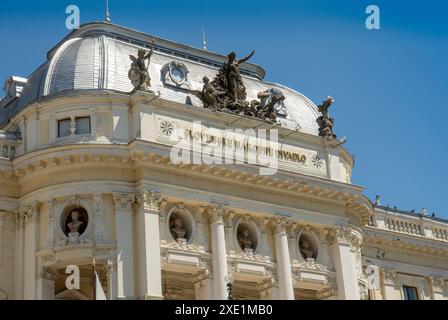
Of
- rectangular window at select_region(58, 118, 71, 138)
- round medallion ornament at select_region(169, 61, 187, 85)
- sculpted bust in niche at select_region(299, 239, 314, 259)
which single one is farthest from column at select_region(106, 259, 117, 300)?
round medallion ornament at select_region(169, 61, 187, 85)

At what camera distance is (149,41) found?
45.1 m

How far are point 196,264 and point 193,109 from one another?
6.50 metres

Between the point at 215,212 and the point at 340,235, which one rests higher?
the point at 215,212

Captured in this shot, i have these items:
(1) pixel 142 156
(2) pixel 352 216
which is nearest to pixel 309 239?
(2) pixel 352 216

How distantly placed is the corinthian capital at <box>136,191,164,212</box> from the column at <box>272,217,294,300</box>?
561cm

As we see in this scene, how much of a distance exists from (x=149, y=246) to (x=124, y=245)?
0.95m

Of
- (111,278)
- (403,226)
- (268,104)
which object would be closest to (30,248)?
(111,278)

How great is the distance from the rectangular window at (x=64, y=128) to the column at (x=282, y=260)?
9.24 metres

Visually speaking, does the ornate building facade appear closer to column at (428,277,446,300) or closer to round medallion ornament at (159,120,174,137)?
round medallion ornament at (159,120,174,137)

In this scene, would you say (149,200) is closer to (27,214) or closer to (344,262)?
(27,214)

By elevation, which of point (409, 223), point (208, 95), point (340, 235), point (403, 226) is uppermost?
point (208, 95)

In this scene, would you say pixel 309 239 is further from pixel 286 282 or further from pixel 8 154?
pixel 8 154

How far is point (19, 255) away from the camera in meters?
38.5

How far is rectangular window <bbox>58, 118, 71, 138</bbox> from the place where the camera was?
39.6m
